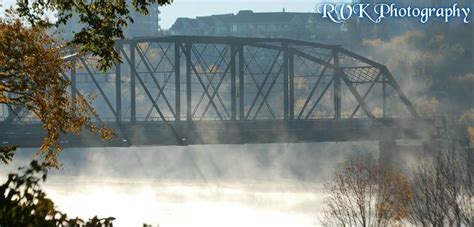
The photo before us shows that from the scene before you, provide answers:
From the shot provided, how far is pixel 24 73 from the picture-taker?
37.6m

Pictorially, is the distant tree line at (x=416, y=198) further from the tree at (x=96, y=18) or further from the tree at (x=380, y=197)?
the tree at (x=96, y=18)

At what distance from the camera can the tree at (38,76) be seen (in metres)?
36.5

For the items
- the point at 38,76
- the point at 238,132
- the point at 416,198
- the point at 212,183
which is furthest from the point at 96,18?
the point at 212,183

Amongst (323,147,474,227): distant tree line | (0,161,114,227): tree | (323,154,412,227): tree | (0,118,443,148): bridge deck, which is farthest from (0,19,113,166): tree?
(0,118,443,148): bridge deck

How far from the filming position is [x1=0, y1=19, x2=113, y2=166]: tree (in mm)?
36469

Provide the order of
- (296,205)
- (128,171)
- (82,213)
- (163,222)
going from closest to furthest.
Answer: (163,222) < (82,213) < (296,205) < (128,171)

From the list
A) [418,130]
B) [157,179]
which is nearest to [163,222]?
[418,130]

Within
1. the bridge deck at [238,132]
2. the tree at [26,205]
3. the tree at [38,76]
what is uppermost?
the bridge deck at [238,132]

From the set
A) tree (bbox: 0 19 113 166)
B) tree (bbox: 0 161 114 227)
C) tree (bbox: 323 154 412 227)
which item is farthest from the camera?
tree (bbox: 323 154 412 227)

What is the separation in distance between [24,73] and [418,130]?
10502 centimetres

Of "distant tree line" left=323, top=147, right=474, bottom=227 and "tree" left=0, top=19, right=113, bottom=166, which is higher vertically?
"tree" left=0, top=19, right=113, bottom=166

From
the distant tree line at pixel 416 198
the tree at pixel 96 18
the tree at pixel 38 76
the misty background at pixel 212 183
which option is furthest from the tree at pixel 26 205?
the misty background at pixel 212 183

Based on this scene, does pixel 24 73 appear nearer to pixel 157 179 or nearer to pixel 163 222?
pixel 163 222

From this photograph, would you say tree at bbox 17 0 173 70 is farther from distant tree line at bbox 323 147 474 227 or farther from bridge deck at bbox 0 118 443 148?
bridge deck at bbox 0 118 443 148
